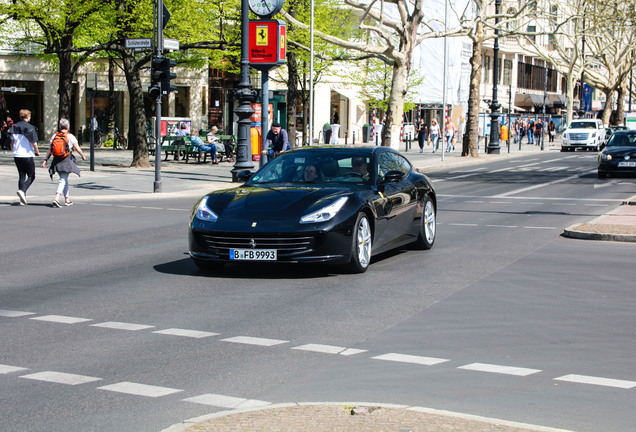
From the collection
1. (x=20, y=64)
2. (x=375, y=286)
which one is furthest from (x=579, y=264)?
(x=20, y=64)

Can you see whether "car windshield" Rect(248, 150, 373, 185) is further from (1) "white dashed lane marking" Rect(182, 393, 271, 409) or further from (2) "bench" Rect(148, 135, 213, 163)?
(2) "bench" Rect(148, 135, 213, 163)

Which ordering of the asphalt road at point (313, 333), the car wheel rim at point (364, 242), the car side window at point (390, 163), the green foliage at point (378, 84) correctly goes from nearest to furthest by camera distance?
the asphalt road at point (313, 333) → the car wheel rim at point (364, 242) → the car side window at point (390, 163) → the green foliage at point (378, 84)

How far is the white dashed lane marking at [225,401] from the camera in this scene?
554 centimetres

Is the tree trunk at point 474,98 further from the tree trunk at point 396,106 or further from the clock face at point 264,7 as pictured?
the clock face at point 264,7

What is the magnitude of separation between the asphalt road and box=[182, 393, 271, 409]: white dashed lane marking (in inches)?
0.7

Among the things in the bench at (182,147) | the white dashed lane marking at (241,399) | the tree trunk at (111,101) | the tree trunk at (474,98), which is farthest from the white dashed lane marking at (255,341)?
the tree trunk at (111,101)

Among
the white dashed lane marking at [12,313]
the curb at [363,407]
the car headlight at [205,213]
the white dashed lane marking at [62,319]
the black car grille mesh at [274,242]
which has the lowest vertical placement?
the white dashed lane marking at [12,313]

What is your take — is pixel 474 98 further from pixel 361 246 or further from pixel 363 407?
pixel 363 407

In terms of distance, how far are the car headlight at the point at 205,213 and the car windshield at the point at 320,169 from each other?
1093mm

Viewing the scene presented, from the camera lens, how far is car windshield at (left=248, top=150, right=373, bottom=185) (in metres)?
11.5

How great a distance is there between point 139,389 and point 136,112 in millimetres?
27202

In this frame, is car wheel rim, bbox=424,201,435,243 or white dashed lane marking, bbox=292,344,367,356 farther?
car wheel rim, bbox=424,201,435,243

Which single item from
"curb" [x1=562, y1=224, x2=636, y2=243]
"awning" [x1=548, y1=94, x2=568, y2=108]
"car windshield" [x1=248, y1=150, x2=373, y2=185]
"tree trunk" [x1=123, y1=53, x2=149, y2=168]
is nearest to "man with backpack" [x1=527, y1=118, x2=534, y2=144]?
"awning" [x1=548, y1=94, x2=568, y2=108]

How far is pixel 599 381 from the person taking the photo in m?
6.15
